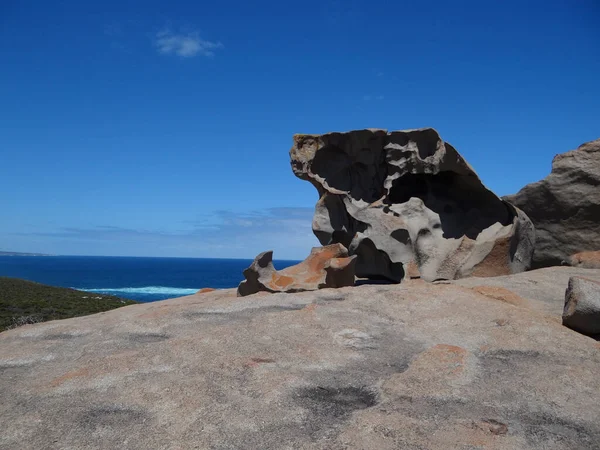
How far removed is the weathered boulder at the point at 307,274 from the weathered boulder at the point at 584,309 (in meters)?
3.83

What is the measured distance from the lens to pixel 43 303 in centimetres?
3034

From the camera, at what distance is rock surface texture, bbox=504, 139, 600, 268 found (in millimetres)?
12602

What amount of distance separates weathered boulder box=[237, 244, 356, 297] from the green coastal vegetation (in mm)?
15571

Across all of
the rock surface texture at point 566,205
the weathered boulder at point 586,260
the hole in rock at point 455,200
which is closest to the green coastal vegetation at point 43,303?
the hole in rock at point 455,200

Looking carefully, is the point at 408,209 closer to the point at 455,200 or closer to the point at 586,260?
the point at 455,200

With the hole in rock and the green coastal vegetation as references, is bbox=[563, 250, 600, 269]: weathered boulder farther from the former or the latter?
the green coastal vegetation

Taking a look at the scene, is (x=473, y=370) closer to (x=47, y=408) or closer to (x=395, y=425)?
Result: (x=395, y=425)

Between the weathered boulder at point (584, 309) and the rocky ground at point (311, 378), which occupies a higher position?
the weathered boulder at point (584, 309)

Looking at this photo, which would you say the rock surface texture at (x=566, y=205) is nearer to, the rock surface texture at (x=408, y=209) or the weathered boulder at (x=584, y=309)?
the rock surface texture at (x=408, y=209)

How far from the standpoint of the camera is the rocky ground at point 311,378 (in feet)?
12.7

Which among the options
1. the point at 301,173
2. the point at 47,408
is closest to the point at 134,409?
the point at 47,408

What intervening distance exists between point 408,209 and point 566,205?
4.17 m

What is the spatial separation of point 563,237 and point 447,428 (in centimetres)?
1064

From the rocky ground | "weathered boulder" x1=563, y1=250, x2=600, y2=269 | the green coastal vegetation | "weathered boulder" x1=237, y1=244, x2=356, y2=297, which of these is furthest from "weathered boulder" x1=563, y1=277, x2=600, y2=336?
the green coastal vegetation
